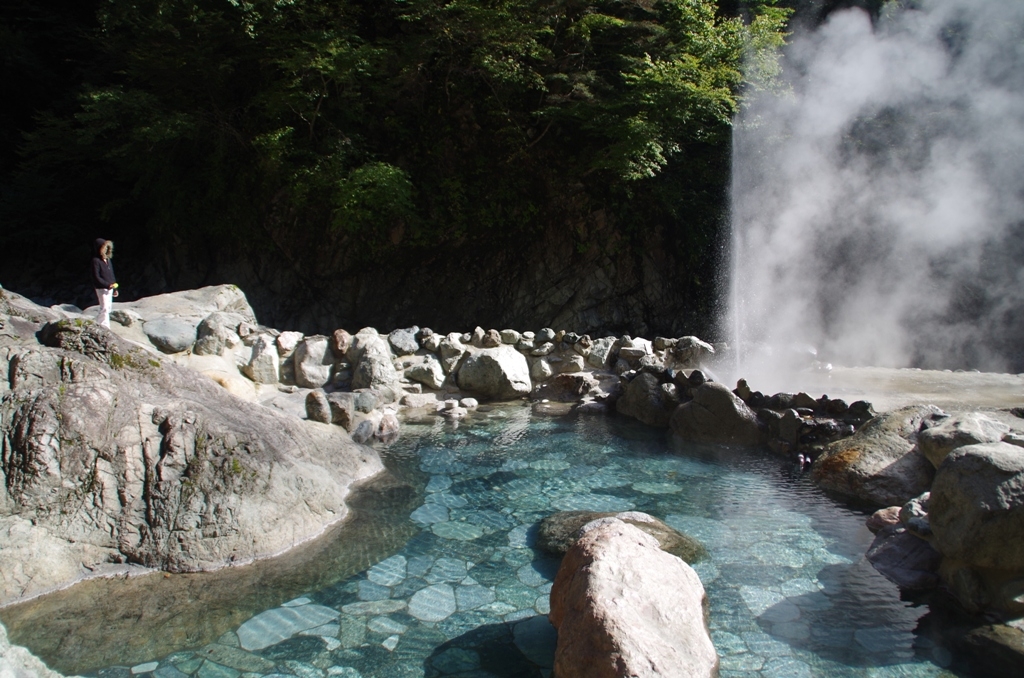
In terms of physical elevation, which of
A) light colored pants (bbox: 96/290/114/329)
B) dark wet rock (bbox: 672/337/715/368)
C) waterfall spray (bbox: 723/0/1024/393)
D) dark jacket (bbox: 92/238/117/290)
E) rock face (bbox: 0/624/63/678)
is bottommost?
rock face (bbox: 0/624/63/678)

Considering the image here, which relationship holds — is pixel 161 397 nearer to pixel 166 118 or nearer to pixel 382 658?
pixel 382 658

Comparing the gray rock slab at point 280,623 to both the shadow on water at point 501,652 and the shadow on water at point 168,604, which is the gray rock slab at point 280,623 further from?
the shadow on water at point 501,652

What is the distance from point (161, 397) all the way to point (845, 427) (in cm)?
558

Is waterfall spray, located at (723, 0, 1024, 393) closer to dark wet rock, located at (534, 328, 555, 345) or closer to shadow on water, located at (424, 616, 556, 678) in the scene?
dark wet rock, located at (534, 328, 555, 345)

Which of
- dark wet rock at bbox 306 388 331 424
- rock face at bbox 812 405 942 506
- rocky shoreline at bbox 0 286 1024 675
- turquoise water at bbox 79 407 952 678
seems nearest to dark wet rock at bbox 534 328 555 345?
rocky shoreline at bbox 0 286 1024 675

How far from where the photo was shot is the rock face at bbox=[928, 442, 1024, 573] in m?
3.36

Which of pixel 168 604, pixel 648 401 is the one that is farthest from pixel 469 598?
pixel 648 401

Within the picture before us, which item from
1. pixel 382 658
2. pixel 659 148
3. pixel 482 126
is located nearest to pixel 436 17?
pixel 482 126

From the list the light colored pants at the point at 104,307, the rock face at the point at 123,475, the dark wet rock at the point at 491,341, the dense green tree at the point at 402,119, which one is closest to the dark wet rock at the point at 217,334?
the light colored pants at the point at 104,307

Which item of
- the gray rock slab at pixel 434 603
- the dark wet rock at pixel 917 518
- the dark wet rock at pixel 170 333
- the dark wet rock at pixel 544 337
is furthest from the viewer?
the dark wet rock at pixel 544 337

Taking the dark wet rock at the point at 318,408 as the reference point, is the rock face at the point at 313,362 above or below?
above

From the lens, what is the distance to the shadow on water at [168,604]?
3150mm

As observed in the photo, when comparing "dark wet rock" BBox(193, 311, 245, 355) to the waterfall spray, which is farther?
the waterfall spray

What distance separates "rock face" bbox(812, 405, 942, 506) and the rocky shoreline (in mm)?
13
